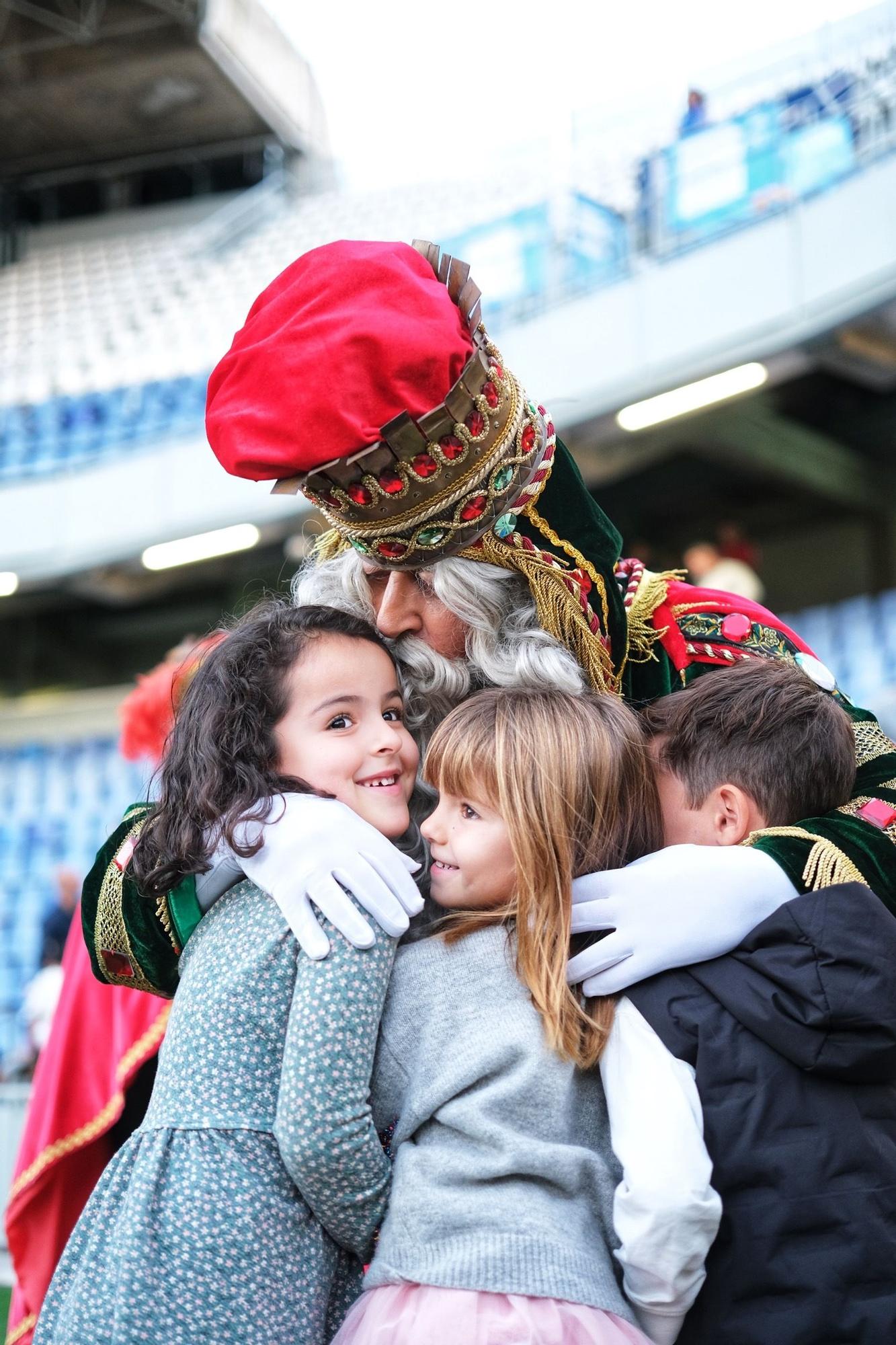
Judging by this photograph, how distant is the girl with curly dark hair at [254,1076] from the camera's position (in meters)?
1.18

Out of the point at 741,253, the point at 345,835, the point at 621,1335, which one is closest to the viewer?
the point at 621,1335

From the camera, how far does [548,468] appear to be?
1548mm

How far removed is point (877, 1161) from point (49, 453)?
859cm

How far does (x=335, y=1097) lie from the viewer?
118 cm

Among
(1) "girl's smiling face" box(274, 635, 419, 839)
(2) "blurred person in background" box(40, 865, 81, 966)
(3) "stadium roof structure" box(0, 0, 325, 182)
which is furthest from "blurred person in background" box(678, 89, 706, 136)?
(1) "girl's smiling face" box(274, 635, 419, 839)

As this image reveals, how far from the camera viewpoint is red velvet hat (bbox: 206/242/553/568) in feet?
4.38

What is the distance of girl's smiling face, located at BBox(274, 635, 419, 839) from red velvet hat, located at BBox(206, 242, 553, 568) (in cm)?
14

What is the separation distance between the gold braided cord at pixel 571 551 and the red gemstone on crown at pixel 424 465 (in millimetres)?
177

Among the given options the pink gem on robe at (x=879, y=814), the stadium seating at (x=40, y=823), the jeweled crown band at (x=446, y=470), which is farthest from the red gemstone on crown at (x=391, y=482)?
the stadium seating at (x=40, y=823)

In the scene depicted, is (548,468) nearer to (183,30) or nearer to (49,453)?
(49,453)

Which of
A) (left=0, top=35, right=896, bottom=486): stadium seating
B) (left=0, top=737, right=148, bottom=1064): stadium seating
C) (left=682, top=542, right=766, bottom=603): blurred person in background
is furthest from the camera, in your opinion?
(left=0, top=737, right=148, bottom=1064): stadium seating

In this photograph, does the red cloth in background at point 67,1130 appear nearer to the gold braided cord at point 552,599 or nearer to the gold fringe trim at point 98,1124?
the gold fringe trim at point 98,1124

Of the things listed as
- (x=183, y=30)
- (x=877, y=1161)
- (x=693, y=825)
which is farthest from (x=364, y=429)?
(x=183, y=30)

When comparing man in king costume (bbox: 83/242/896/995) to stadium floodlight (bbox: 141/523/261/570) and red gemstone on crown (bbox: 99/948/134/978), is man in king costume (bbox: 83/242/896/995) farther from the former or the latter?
stadium floodlight (bbox: 141/523/261/570)
